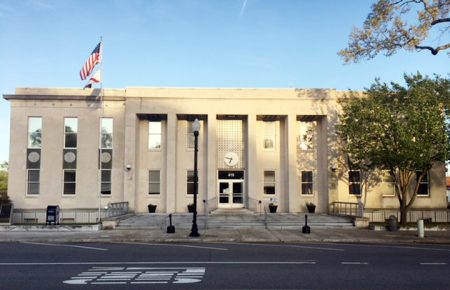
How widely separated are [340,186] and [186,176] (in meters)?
11.6

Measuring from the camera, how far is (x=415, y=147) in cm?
2358

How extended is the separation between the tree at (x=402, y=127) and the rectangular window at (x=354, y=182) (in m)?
5.09

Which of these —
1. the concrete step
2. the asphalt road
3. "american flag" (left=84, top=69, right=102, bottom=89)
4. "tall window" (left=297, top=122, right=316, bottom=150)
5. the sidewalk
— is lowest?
the sidewalk

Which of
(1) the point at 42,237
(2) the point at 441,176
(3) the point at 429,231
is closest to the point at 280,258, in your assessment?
(1) the point at 42,237

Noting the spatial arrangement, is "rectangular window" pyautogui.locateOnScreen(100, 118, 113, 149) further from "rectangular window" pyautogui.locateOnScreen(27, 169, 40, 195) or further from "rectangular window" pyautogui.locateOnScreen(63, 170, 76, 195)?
"rectangular window" pyautogui.locateOnScreen(27, 169, 40, 195)

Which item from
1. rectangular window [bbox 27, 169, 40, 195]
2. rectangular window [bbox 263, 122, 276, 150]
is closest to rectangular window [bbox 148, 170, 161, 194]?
rectangular window [bbox 27, 169, 40, 195]

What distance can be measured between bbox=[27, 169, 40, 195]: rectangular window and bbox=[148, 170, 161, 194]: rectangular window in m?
8.12

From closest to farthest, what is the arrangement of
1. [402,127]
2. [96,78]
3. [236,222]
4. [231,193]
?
[402,127] < [236,222] < [96,78] < [231,193]

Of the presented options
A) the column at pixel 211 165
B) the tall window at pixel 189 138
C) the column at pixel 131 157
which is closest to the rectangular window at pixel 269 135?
the column at pixel 211 165

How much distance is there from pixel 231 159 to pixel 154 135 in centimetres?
625

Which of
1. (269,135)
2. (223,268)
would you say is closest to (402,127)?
(269,135)

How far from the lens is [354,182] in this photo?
109ft

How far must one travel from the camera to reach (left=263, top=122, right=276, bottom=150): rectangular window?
34.5m

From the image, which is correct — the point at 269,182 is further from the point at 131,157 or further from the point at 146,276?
the point at 146,276
